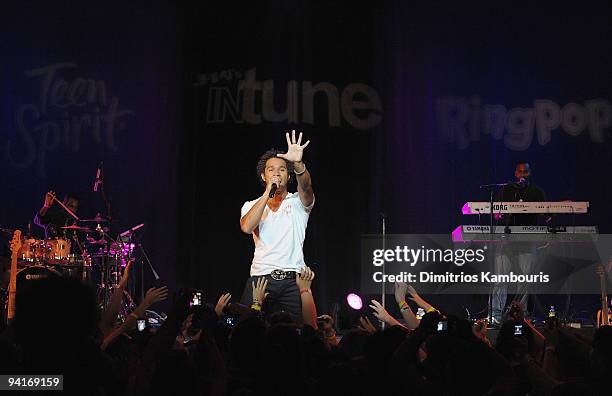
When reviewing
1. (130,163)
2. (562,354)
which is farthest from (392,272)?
(562,354)

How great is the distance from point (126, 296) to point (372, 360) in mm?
8901

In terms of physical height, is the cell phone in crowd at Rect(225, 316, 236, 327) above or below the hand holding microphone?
below

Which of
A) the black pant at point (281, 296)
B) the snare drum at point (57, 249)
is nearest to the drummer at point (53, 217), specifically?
the snare drum at point (57, 249)

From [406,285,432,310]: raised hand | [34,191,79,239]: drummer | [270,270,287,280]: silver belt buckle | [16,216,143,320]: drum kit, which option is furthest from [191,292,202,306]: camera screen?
[34,191,79,239]: drummer

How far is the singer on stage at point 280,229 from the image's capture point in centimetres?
775

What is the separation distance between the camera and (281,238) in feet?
26.5

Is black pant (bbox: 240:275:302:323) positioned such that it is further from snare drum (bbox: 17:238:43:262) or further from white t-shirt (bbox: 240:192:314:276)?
snare drum (bbox: 17:238:43:262)

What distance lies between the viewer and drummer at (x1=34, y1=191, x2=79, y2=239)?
37.7ft

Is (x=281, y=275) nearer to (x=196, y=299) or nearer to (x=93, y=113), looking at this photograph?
(x=196, y=299)

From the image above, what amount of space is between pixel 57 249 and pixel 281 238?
4069mm

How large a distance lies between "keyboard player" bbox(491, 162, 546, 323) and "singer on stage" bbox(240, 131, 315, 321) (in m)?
3.51

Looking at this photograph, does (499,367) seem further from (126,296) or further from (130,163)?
(130,163)

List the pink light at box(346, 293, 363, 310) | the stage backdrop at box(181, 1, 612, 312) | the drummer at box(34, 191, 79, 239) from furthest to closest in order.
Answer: the stage backdrop at box(181, 1, 612, 312) < the drummer at box(34, 191, 79, 239) < the pink light at box(346, 293, 363, 310)

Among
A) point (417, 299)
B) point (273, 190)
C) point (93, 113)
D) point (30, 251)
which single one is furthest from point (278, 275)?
point (93, 113)
